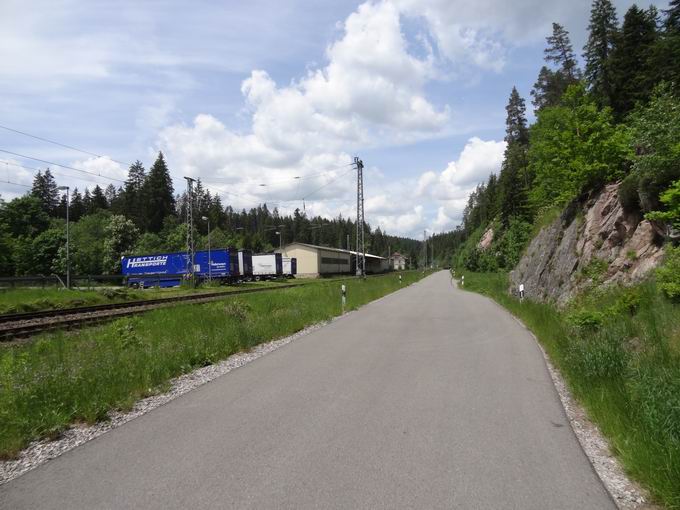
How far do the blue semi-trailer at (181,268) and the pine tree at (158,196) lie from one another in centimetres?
5401

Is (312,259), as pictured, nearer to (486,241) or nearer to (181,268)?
(486,241)

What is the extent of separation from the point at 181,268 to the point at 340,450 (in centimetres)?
4738

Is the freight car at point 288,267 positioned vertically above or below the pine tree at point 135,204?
below

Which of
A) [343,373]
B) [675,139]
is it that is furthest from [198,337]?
[675,139]

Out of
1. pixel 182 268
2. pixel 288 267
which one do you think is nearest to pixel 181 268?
pixel 182 268

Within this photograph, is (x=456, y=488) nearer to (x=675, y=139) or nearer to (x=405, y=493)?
(x=405, y=493)

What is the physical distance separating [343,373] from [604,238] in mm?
10878

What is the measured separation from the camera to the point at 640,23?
1406 inches

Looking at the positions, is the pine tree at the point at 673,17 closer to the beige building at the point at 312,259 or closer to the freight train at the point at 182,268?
the freight train at the point at 182,268

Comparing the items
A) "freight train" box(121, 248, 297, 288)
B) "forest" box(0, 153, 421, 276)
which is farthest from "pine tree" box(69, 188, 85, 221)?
"freight train" box(121, 248, 297, 288)

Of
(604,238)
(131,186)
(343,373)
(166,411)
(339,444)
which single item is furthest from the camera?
(131,186)

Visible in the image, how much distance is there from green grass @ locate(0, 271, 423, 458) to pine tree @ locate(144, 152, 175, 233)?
302 ft

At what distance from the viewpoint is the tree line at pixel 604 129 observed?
11.5 m

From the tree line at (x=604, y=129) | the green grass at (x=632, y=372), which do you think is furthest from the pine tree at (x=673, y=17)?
the green grass at (x=632, y=372)
